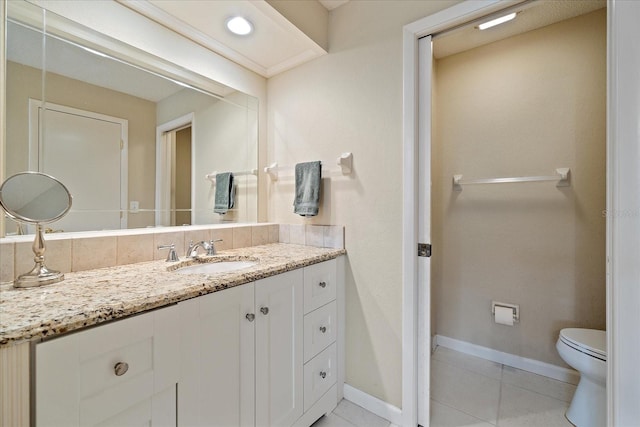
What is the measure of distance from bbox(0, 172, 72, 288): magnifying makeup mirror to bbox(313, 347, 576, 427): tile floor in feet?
4.57

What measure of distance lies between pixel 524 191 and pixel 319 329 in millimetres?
1725

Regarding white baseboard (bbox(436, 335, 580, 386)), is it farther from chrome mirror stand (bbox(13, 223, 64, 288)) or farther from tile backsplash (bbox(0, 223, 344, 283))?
chrome mirror stand (bbox(13, 223, 64, 288))

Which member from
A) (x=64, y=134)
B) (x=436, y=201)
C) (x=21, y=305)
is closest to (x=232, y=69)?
(x=64, y=134)

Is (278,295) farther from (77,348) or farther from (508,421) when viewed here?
(508,421)

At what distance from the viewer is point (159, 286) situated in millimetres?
894

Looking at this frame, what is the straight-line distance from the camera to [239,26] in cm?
154

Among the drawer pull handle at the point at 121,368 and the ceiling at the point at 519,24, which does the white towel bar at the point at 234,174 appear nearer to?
the drawer pull handle at the point at 121,368

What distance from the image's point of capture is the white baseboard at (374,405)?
4.78ft

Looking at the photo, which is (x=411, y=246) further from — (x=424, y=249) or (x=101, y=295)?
(x=101, y=295)

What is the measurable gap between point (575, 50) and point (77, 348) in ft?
9.28

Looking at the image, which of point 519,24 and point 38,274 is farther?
point 519,24

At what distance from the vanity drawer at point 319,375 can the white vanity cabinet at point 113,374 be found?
Result: 2.24 ft

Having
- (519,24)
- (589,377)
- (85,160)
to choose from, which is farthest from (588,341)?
(85,160)

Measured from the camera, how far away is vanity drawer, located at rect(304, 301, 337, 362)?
1358 mm
